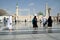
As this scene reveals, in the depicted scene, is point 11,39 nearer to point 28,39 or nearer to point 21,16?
point 28,39

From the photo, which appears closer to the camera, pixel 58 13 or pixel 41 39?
pixel 41 39

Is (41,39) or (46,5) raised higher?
(46,5)

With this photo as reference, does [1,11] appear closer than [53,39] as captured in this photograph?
No

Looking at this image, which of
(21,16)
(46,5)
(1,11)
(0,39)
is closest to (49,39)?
(0,39)

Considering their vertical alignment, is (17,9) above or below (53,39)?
above

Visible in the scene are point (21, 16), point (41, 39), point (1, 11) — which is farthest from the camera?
point (1, 11)

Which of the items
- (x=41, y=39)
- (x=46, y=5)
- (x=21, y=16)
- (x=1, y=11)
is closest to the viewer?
(x=41, y=39)

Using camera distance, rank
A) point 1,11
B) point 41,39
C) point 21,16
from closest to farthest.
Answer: point 41,39 < point 21,16 < point 1,11

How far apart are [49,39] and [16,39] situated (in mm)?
1873

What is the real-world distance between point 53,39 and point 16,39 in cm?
210

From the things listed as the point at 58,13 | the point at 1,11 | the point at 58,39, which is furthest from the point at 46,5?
the point at 58,39

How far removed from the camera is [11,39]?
10922mm

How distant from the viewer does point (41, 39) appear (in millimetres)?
10766

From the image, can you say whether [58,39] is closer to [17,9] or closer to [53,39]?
[53,39]
